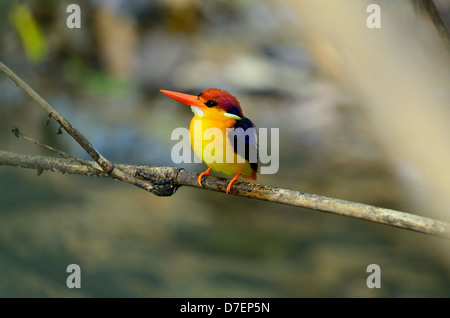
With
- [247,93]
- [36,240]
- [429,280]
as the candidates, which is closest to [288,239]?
[429,280]

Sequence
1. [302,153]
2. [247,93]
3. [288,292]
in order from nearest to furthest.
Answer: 1. [288,292]
2. [302,153]
3. [247,93]

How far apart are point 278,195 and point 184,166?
107 inches

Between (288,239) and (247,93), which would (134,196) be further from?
(247,93)

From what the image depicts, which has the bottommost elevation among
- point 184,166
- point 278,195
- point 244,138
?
point 278,195

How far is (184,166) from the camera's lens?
369 centimetres

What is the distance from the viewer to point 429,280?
2803 mm

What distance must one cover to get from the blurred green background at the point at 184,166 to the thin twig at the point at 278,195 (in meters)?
0.08

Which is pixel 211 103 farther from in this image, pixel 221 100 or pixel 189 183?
pixel 189 183

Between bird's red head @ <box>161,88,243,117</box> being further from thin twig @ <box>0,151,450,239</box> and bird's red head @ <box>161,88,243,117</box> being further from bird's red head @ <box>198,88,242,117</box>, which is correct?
thin twig @ <box>0,151,450,239</box>

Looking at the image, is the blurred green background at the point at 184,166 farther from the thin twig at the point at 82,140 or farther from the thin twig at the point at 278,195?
the thin twig at the point at 82,140

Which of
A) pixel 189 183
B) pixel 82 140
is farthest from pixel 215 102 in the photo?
pixel 82 140

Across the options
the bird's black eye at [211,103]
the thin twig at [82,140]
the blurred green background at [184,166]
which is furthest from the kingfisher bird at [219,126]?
the blurred green background at [184,166]

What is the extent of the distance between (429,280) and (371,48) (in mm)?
2455

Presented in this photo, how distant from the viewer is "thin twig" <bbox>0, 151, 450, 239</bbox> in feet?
2.79
